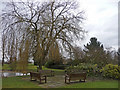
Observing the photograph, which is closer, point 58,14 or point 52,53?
point 52,53

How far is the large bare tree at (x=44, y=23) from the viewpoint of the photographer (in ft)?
35.3

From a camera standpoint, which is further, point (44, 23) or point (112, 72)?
point (44, 23)

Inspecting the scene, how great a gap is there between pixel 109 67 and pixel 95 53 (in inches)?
188

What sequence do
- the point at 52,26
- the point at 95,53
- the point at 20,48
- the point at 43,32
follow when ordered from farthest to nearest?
1. the point at 95,53
2. the point at 52,26
3. the point at 43,32
4. the point at 20,48

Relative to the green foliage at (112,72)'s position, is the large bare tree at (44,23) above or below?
above

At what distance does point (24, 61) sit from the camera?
10.5 m

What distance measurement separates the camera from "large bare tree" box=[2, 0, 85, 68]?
10.8 m

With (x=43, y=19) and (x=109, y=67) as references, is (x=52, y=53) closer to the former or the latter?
(x=43, y=19)

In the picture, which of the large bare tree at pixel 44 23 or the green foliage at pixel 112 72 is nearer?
the green foliage at pixel 112 72

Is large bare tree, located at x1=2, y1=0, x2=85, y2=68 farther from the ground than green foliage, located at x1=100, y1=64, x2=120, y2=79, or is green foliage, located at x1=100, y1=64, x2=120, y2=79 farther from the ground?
large bare tree, located at x1=2, y1=0, x2=85, y2=68

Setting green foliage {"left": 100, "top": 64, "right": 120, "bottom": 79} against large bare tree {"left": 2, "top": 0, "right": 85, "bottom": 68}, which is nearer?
green foliage {"left": 100, "top": 64, "right": 120, "bottom": 79}

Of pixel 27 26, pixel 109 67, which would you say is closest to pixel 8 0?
pixel 27 26

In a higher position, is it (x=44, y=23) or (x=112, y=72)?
(x=44, y=23)

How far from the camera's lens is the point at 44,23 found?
425 inches
